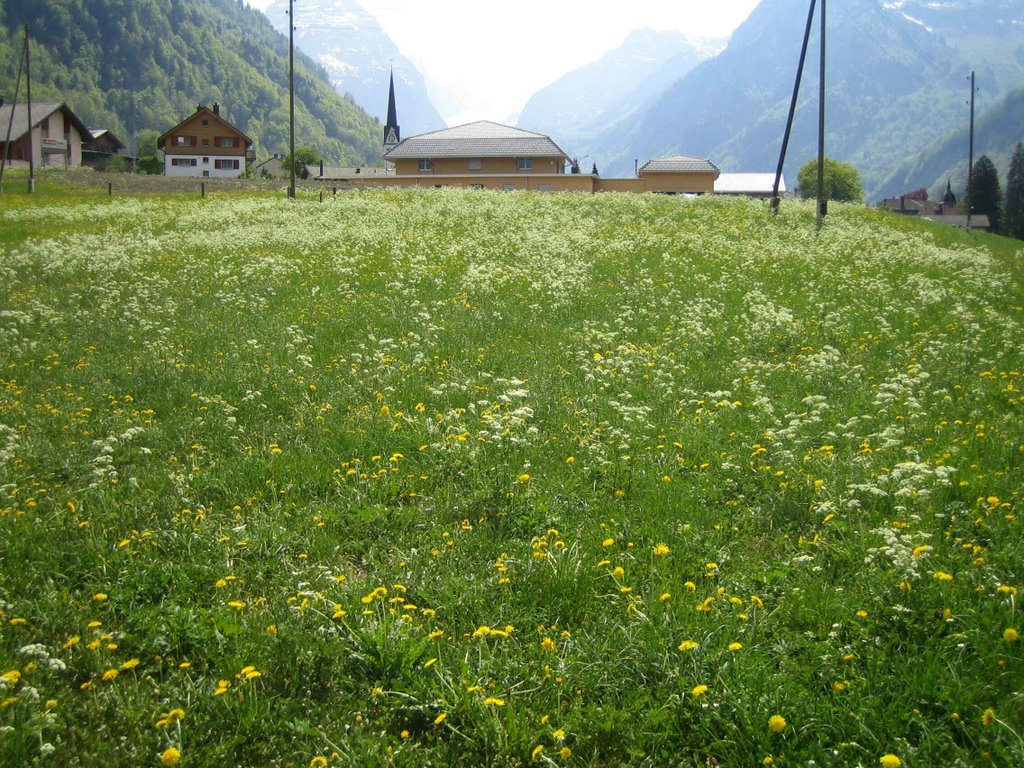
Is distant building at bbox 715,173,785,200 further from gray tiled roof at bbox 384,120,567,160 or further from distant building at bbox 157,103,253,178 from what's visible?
distant building at bbox 157,103,253,178

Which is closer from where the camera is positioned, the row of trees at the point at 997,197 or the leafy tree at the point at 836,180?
the leafy tree at the point at 836,180

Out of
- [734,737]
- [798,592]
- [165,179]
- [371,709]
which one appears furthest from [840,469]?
[165,179]

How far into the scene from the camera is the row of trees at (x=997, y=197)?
3440 inches

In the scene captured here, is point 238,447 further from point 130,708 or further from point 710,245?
point 710,245

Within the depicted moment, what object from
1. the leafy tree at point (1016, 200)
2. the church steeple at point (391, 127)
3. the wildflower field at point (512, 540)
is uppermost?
the church steeple at point (391, 127)

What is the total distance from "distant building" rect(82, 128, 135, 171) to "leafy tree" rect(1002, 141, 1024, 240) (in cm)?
10591

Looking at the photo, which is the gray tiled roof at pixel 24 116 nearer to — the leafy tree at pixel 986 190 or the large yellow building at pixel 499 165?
the large yellow building at pixel 499 165

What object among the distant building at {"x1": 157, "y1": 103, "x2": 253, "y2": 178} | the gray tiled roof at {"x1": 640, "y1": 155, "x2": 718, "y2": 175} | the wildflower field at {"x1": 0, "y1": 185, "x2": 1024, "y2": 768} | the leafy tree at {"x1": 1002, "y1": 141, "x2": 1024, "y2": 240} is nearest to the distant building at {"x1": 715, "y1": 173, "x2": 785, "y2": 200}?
the gray tiled roof at {"x1": 640, "y1": 155, "x2": 718, "y2": 175}

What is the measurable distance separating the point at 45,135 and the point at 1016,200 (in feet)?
363

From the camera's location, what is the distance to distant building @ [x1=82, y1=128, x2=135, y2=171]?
3987 inches

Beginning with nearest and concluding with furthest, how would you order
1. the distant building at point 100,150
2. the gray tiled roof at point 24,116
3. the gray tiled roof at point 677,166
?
the gray tiled roof at point 24,116 → the gray tiled roof at point 677,166 → the distant building at point 100,150

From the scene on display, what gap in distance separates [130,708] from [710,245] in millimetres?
20207

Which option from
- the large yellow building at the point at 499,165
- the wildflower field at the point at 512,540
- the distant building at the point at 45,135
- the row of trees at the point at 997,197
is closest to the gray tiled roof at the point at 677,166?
the large yellow building at the point at 499,165

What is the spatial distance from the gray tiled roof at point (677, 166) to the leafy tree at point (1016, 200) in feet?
109
